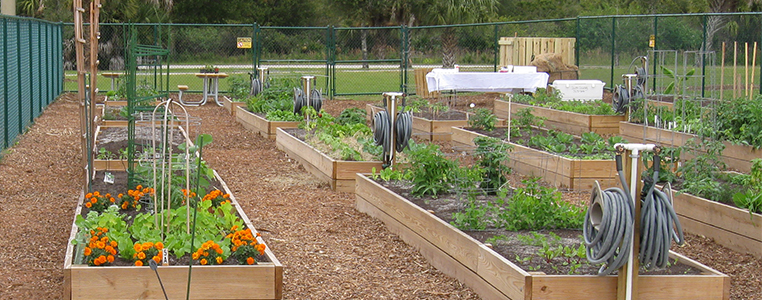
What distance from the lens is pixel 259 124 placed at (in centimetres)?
1348

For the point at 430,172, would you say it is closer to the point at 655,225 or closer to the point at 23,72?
the point at 655,225

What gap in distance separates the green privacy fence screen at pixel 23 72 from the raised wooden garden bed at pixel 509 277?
6.65 meters

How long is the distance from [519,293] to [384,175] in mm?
3249

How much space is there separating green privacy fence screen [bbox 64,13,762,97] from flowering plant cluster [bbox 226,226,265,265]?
38.3 feet

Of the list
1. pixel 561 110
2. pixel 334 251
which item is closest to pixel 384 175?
pixel 334 251

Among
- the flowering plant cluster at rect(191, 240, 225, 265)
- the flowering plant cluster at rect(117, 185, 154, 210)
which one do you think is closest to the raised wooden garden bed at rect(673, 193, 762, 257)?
the flowering plant cluster at rect(191, 240, 225, 265)

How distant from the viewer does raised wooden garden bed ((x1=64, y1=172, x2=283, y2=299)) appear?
15.8ft

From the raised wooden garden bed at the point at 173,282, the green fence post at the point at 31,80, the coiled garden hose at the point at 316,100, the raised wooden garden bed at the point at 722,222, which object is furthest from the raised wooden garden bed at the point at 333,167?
the green fence post at the point at 31,80

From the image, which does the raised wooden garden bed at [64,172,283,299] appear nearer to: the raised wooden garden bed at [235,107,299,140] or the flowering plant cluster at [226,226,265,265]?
the flowering plant cluster at [226,226,265,265]

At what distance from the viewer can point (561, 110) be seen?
46.9ft

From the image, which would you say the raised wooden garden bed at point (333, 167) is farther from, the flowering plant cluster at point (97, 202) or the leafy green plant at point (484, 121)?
the leafy green plant at point (484, 121)

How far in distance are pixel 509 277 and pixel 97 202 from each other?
335cm

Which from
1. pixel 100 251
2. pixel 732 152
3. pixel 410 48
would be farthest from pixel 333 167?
pixel 410 48

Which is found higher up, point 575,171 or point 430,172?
point 430,172
